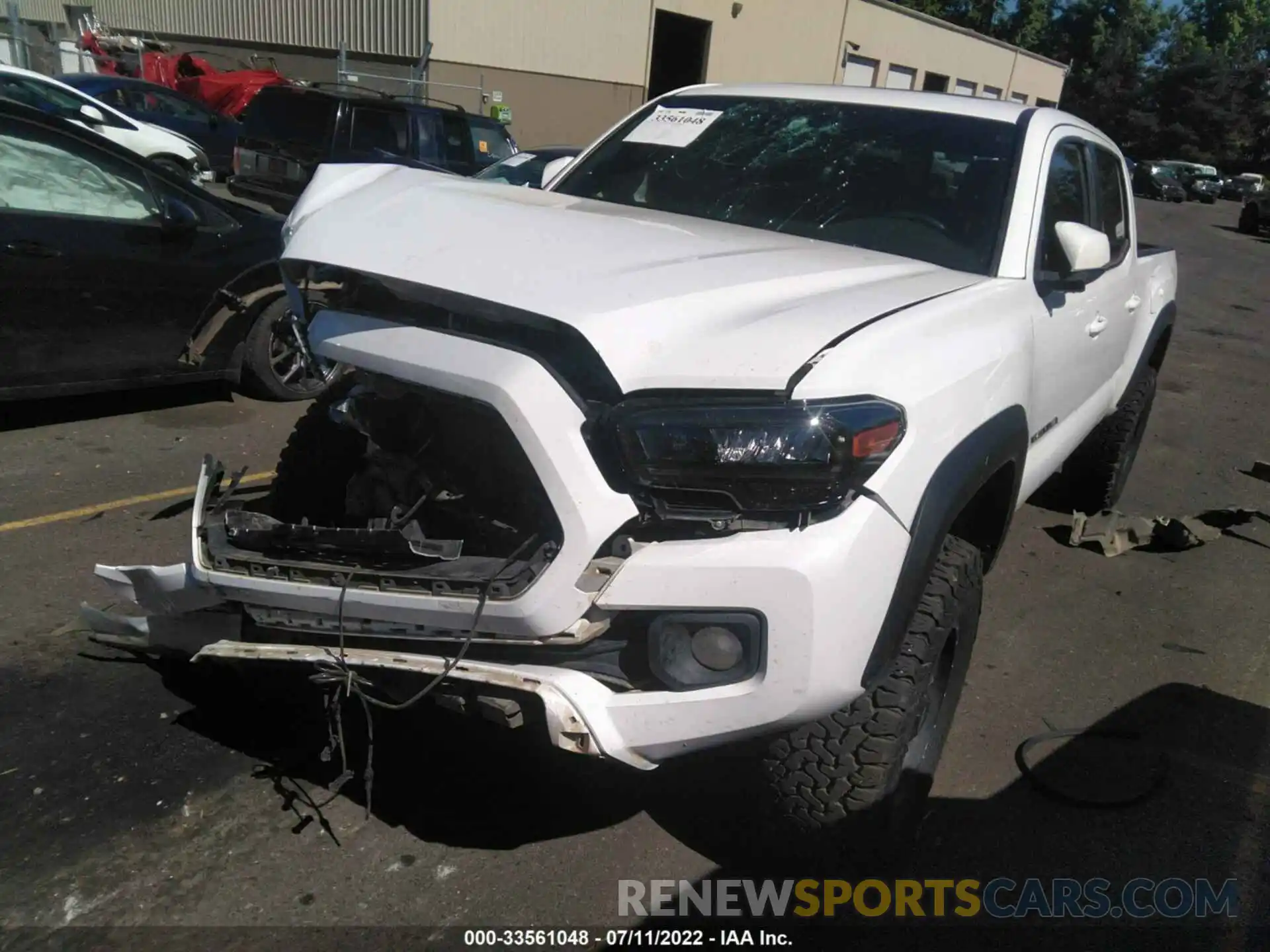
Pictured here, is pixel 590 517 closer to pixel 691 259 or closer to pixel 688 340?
pixel 688 340

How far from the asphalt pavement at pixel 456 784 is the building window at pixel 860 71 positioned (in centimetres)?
3285

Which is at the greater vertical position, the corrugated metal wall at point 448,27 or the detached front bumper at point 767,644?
the corrugated metal wall at point 448,27

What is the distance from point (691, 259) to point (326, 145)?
9.98 m

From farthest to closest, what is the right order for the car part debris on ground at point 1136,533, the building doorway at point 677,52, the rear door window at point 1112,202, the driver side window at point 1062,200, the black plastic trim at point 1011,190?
1. the building doorway at point 677,52
2. the car part debris on ground at point 1136,533
3. the rear door window at point 1112,202
4. the driver side window at point 1062,200
5. the black plastic trim at point 1011,190

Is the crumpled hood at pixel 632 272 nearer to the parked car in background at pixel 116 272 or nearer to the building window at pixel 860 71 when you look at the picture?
the parked car in background at pixel 116 272

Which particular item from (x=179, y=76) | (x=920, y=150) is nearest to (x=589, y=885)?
(x=920, y=150)

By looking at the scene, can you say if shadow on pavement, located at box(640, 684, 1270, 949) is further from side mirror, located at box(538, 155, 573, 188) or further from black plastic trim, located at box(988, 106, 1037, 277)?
side mirror, located at box(538, 155, 573, 188)

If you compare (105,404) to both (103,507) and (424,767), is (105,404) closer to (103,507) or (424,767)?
(103,507)

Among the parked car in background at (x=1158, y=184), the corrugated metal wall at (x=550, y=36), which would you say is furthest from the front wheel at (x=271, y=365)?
the parked car in background at (x=1158, y=184)

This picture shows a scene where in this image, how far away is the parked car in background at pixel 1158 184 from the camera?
136 feet

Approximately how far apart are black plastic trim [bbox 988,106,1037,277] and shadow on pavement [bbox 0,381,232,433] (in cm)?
457

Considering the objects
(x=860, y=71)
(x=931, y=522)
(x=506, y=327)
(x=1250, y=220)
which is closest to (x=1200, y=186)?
(x=1250, y=220)

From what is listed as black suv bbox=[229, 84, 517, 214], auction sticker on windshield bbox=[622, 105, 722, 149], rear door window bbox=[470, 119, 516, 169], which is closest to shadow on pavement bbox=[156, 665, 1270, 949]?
auction sticker on windshield bbox=[622, 105, 722, 149]

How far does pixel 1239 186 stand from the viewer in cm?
4872
